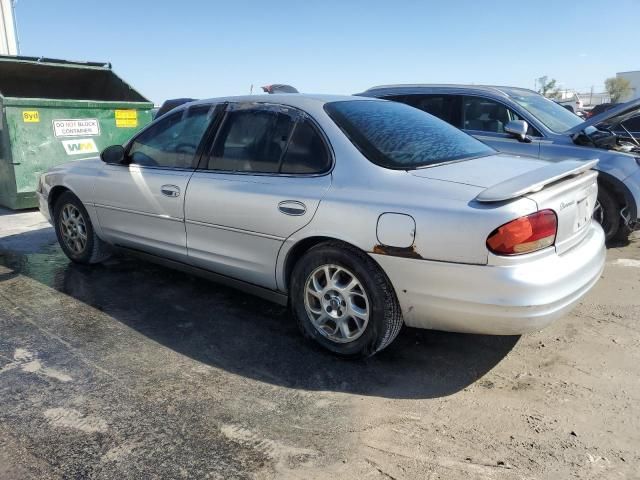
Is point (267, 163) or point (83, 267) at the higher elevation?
point (267, 163)

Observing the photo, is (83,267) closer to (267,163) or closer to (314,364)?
(267,163)

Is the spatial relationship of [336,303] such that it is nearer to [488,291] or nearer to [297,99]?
[488,291]

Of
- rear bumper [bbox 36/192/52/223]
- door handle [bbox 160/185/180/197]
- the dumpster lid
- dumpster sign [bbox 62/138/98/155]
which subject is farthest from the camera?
the dumpster lid

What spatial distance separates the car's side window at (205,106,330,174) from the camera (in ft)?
10.8

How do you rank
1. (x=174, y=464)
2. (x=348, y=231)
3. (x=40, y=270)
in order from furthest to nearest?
(x=40, y=270), (x=348, y=231), (x=174, y=464)

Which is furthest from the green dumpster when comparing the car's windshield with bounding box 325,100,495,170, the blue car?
the car's windshield with bounding box 325,100,495,170

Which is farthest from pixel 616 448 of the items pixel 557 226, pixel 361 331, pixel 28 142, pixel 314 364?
pixel 28 142

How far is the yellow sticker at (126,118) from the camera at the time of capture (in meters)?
8.15

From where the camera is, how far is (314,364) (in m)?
3.19

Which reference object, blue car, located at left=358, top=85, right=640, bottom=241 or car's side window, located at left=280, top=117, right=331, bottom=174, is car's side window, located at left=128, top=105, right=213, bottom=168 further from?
blue car, located at left=358, top=85, right=640, bottom=241

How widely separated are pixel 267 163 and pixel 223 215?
→ 0.47 meters

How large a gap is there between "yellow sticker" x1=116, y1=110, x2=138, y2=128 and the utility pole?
4.47 meters

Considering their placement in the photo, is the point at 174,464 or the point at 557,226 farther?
the point at 557,226

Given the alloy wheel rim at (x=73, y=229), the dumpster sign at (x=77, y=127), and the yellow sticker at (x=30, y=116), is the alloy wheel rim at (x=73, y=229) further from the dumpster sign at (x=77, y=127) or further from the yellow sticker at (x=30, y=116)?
the dumpster sign at (x=77, y=127)
